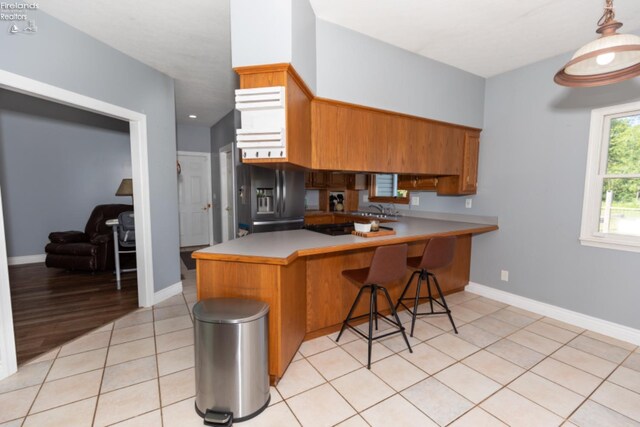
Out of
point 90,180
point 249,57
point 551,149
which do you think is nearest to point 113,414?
point 249,57

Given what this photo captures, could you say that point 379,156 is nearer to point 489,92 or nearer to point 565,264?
point 489,92

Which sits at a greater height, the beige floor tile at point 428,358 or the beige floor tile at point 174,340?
the beige floor tile at point 428,358

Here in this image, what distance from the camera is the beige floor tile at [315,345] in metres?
2.38

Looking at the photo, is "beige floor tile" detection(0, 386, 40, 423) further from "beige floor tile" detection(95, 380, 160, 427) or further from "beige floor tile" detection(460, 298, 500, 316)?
"beige floor tile" detection(460, 298, 500, 316)

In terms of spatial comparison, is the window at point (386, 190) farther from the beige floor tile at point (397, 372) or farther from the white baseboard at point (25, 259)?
the white baseboard at point (25, 259)

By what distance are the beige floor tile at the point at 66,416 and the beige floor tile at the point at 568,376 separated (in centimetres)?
299

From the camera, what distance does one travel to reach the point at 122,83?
289 centimetres

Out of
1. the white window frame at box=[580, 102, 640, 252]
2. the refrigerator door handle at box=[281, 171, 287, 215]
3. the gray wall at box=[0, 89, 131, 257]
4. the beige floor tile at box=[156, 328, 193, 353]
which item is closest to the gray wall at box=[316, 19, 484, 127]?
the white window frame at box=[580, 102, 640, 252]

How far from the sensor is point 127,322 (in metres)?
2.89

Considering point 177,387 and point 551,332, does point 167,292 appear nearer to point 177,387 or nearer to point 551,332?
point 177,387

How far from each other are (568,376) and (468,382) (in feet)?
2.54

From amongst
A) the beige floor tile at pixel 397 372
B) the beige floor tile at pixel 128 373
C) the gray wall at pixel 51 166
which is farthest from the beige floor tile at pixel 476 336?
the gray wall at pixel 51 166

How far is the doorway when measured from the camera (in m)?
2.02

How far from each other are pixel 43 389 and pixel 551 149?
4765mm
